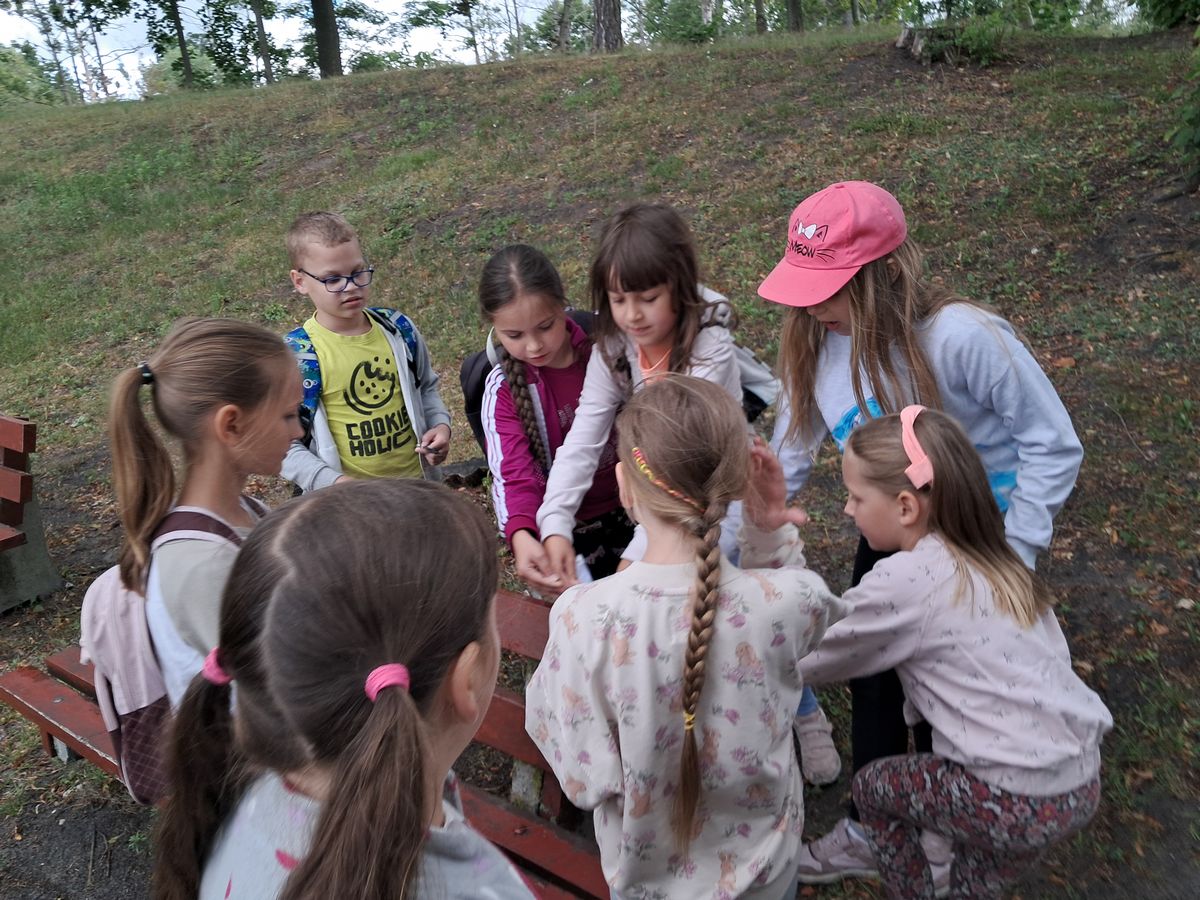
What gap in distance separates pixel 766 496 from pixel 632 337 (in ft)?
2.14

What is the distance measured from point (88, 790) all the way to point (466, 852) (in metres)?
2.72

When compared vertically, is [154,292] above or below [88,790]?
above

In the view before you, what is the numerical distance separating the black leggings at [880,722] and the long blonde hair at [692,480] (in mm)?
736

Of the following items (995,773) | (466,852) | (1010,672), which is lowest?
(995,773)

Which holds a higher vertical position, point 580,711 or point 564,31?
point 564,31

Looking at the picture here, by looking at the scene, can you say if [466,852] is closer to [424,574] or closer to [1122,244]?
[424,574]

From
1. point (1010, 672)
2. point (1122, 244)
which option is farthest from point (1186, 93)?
point (1010, 672)

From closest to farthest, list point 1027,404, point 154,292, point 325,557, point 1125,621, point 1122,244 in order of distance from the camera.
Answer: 1. point 325,557
2. point 1027,404
3. point 1125,621
4. point 1122,244
5. point 154,292

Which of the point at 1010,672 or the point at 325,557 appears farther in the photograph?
the point at 1010,672

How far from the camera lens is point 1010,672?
75.7 inches

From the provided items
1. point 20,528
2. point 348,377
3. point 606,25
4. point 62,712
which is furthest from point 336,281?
point 606,25

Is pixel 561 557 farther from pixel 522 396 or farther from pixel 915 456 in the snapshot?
pixel 915 456

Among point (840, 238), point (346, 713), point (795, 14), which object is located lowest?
point (346, 713)

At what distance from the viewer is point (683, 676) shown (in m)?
1.74
